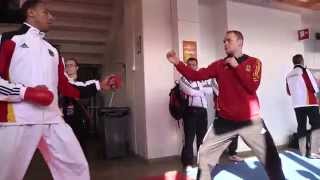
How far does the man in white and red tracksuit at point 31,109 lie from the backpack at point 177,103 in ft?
8.92

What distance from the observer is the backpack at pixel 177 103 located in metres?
4.74

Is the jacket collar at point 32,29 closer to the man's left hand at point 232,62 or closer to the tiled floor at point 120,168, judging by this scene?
the man's left hand at point 232,62

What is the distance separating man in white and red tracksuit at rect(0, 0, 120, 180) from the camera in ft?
6.44

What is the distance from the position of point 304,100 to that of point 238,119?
2.75 metres

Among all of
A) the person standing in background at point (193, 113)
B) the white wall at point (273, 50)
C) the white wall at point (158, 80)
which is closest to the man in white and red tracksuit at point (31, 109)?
the person standing in background at point (193, 113)

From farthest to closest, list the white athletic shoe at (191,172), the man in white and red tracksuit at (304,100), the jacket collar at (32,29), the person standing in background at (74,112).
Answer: the man in white and red tracksuit at (304,100) → the white athletic shoe at (191,172) → the person standing in background at (74,112) → the jacket collar at (32,29)

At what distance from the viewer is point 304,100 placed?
5121 millimetres

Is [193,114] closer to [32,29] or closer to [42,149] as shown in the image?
[42,149]

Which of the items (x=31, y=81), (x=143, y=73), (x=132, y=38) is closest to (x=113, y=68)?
(x=132, y=38)

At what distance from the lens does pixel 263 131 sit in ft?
9.21

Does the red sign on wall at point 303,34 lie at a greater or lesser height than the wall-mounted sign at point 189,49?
greater

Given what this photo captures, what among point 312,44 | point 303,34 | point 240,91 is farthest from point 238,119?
point 312,44

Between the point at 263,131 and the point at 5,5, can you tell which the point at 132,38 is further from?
the point at 263,131

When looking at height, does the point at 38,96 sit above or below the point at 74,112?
above
